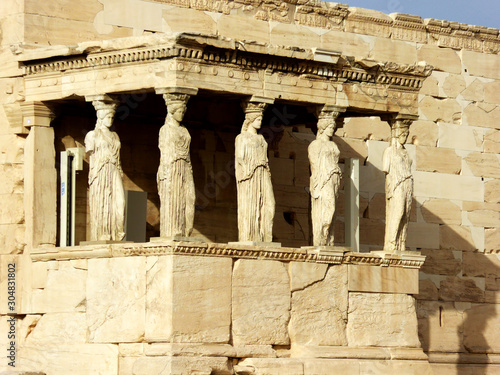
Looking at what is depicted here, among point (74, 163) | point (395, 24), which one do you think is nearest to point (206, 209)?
point (74, 163)

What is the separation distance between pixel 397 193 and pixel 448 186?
12.8 feet

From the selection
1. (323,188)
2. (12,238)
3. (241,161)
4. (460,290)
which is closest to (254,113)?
(241,161)

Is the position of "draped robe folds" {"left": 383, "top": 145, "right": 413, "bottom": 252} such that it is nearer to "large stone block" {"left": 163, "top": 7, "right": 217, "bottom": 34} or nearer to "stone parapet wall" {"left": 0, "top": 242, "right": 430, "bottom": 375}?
"stone parapet wall" {"left": 0, "top": 242, "right": 430, "bottom": 375}

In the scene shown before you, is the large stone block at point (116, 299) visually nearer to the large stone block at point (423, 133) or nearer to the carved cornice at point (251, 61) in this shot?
the carved cornice at point (251, 61)

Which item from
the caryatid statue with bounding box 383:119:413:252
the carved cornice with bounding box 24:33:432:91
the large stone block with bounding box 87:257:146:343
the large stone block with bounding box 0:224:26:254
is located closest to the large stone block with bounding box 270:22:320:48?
the carved cornice with bounding box 24:33:432:91

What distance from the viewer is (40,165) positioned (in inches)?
626

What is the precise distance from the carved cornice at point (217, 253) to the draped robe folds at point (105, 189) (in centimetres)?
20

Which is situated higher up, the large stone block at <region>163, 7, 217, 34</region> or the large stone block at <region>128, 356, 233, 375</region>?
the large stone block at <region>163, 7, 217, 34</region>

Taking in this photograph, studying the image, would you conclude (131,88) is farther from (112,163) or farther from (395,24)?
(395,24)

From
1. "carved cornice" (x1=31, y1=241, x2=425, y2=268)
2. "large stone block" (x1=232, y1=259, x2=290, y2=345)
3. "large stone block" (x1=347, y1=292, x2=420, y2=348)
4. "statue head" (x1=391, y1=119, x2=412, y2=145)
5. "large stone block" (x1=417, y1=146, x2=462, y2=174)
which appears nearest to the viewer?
"carved cornice" (x1=31, y1=241, x2=425, y2=268)

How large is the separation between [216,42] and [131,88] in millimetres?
955

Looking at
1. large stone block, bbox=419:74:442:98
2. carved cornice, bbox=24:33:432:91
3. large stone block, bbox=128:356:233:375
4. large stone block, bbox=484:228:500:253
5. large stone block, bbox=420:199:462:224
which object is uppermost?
large stone block, bbox=419:74:442:98

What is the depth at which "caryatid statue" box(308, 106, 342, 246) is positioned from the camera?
15.8 metres

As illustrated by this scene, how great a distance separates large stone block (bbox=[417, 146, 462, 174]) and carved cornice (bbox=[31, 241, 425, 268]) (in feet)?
12.2
